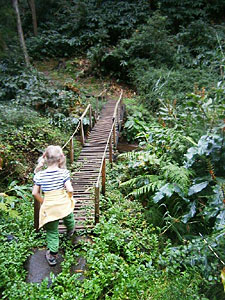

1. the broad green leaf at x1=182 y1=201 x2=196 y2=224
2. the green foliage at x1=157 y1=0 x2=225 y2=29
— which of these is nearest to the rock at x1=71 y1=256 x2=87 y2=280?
the broad green leaf at x1=182 y1=201 x2=196 y2=224

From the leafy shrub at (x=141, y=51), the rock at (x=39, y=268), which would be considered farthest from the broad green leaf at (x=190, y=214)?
the leafy shrub at (x=141, y=51)

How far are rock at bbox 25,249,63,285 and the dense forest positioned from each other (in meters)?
0.10

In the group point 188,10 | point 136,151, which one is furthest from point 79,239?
point 188,10

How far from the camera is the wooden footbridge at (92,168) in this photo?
14.1ft

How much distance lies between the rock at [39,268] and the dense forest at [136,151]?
102mm

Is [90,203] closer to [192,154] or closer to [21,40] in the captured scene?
[192,154]

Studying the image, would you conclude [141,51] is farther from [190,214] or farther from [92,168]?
[190,214]

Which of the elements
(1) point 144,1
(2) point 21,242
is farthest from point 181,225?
(1) point 144,1

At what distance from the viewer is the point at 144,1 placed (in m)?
17.6

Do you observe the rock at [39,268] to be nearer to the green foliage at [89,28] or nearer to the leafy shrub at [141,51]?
the leafy shrub at [141,51]

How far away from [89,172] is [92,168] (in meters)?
0.26

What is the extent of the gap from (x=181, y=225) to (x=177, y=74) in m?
9.33

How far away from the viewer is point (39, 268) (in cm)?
346

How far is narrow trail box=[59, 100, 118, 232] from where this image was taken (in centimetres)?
446
